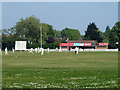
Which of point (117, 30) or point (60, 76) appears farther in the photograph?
point (117, 30)

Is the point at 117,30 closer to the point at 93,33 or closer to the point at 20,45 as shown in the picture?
the point at 93,33

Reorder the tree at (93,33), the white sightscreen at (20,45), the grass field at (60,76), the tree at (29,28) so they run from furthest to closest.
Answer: the tree at (93,33)
the tree at (29,28)
the white sightscreen at (20,45)
the grass field at (60,76)

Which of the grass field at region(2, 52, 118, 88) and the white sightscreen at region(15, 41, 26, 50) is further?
the white sightscreen at region(15, 41, 26, 50)

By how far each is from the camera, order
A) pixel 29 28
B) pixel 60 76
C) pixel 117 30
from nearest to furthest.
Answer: pixel 60 76 → pixel 29 28 → pixel 117 30

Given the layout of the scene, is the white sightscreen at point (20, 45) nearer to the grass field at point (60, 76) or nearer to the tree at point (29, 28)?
the tree at point (29, 28)

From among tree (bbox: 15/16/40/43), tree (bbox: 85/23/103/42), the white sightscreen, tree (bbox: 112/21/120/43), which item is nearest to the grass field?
the white sightscreen

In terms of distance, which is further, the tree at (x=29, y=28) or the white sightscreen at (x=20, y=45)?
the tree at (x=29, y=28)

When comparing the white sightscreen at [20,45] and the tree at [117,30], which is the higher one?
the tree at [117,30]

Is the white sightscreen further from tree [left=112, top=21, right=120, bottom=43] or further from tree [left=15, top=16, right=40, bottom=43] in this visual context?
tree [left=112, top=21, right=120, bottom=43]

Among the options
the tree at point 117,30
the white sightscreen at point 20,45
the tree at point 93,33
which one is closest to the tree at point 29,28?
the tree at point 117,30

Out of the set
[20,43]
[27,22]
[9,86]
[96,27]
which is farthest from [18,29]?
[9,86]

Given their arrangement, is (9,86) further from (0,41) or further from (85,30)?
(85,30)

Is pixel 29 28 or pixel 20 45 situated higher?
pixel 29 28

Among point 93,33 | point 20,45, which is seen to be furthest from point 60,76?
point 93,33
